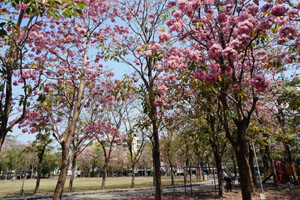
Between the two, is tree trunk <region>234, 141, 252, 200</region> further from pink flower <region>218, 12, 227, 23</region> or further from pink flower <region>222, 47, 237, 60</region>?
pink flower <region>218, 12, 227, 23</region>

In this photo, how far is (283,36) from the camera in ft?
15.0

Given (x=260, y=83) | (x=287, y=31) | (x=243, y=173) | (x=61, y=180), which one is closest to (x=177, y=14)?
(x=287, y=31)

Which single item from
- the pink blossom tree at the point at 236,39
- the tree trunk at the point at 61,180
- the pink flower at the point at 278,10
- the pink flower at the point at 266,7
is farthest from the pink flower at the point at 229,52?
the tree trunk at the point at 61,180

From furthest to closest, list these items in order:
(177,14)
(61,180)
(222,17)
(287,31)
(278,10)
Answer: (61,180) < (177,14) < (222,17) < (287,31) < (278,10)

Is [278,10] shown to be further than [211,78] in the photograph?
No

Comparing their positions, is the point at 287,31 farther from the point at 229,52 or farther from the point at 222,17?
the point at 222,17

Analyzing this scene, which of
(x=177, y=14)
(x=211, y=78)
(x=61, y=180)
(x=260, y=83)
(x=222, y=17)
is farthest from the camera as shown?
(x=61, y=180)

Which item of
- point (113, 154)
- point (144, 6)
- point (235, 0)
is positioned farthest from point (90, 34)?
point (113, 154)

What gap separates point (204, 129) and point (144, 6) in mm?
6512

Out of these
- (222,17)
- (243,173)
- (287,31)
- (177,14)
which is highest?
(177,14)

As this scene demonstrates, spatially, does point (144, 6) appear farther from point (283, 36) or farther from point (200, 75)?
point (283, 36)

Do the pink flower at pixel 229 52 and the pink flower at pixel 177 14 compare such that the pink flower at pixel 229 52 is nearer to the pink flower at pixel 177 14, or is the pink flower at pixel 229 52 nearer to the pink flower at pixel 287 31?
the pink flower at pixel 287 31

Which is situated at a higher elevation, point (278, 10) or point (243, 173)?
point (278, 10)

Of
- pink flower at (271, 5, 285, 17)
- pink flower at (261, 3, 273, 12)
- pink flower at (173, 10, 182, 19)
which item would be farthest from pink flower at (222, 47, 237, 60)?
pink flower at (173, 10, 182, 19)
